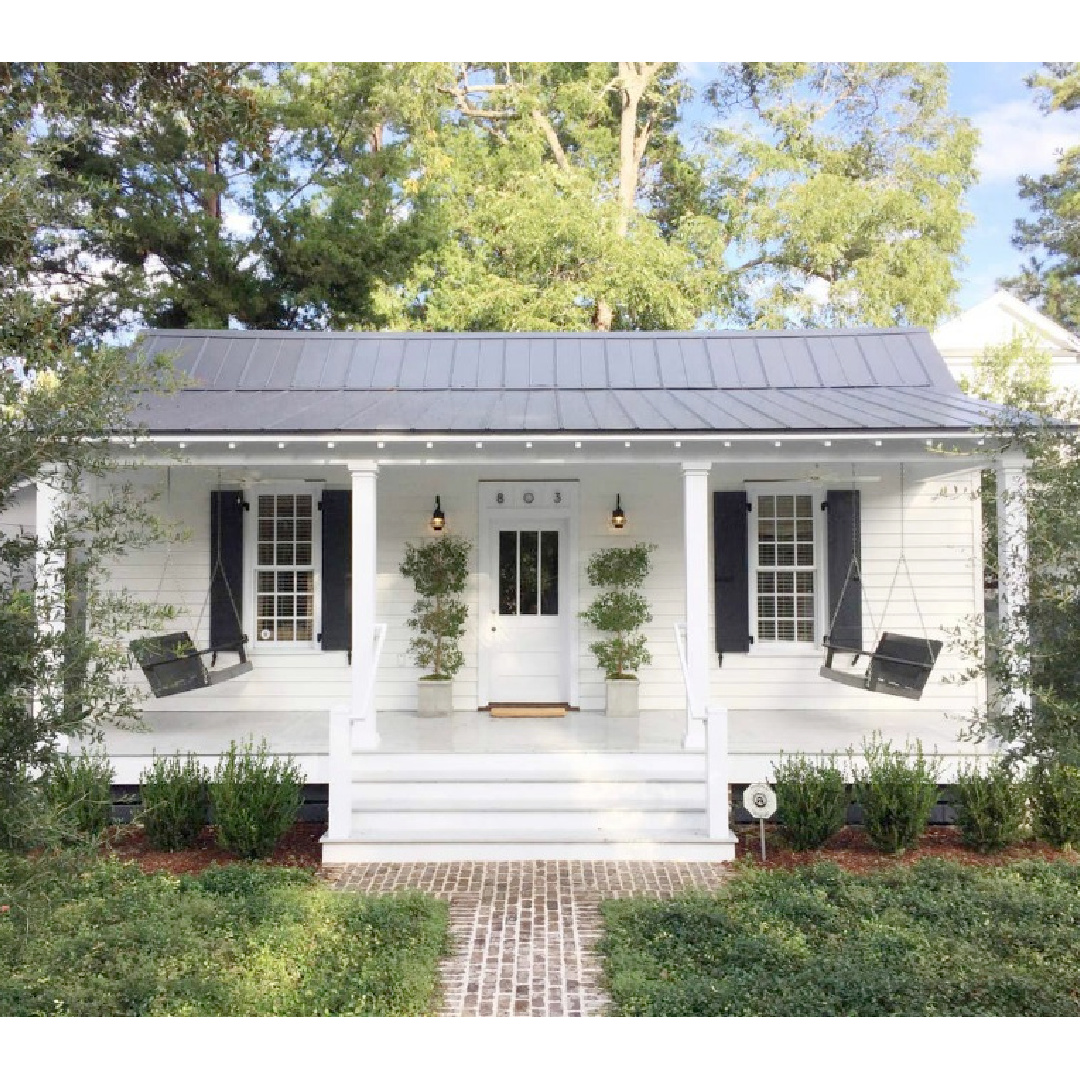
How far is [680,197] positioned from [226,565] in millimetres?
15524

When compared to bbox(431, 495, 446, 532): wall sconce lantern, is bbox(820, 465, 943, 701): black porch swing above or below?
below

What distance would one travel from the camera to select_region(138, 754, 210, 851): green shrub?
7012 mm

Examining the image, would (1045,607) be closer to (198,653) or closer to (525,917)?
(525,917)

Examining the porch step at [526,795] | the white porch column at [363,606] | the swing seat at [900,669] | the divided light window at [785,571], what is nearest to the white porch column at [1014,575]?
the swing seat at [900,669]

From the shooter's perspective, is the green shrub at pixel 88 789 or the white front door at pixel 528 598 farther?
the white front door at pixel 528 598

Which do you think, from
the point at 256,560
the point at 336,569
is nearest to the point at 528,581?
the point at 336,569

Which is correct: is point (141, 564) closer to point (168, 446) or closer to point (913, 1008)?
point (168, 446)

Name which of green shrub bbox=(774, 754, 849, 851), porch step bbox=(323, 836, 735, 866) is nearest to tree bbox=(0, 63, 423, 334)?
porch step bbox=(323, 836, 735, 866)

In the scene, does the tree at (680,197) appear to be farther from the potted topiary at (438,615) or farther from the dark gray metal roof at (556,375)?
the potted topiary at (438,615)

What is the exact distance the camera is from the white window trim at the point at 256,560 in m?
9.84

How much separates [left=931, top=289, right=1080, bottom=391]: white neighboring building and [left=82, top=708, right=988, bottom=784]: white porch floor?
12690 millimetres

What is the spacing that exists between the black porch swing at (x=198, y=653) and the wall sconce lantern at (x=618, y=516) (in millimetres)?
3874

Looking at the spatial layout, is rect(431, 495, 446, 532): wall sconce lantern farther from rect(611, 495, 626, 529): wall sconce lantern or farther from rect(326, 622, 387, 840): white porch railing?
rect(326, 622, 387, 840): white porch railing

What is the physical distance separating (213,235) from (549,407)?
36.8 ft
